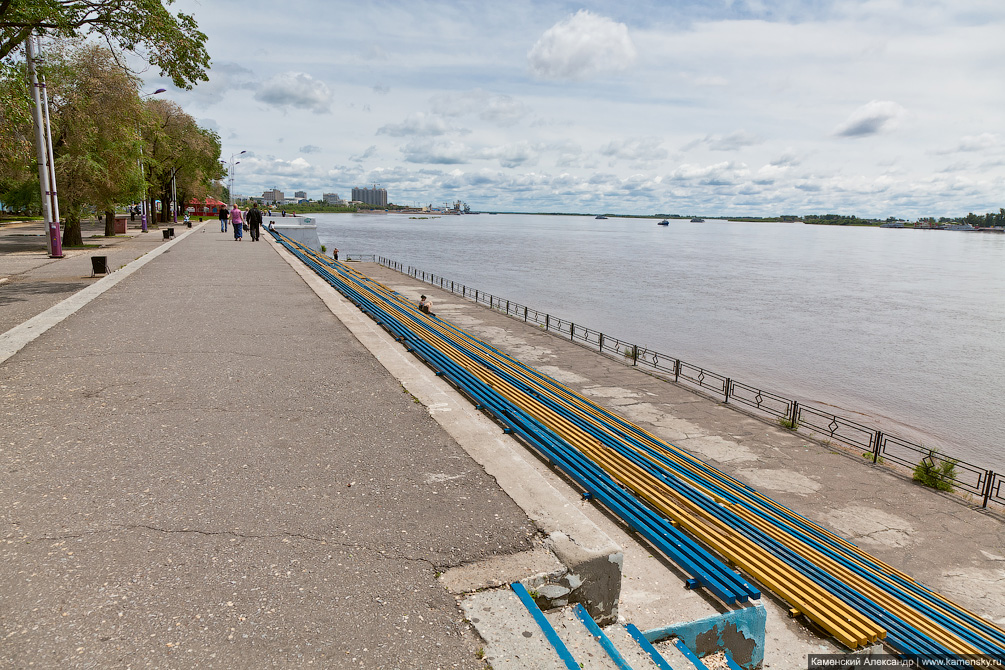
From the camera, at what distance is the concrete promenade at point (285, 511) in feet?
10.3

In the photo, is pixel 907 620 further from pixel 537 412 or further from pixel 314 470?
pixel 314 470

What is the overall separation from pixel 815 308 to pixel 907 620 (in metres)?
44.8

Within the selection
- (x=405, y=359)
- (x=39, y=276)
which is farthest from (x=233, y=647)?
(x=39, y=276)

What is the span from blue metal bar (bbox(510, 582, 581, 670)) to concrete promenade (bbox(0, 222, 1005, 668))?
253 mm

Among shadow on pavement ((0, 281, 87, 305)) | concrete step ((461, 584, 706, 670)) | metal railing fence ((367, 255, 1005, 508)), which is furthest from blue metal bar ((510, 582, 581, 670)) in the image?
shadow on pavement ((0, 281, 87, 305))

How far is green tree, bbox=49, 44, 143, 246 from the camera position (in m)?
24.1

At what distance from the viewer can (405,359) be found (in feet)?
30.1

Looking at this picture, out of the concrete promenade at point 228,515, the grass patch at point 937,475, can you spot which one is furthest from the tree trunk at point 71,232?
the grass patch at point 937,475

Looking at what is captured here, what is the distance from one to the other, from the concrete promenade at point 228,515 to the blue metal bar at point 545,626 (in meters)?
0.40

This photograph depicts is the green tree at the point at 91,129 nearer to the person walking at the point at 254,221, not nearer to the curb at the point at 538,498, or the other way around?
the person walking at the point at 254,221

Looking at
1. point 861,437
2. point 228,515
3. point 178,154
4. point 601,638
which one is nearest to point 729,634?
point 601,638

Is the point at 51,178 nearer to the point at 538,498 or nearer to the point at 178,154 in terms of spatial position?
the point at 538,498

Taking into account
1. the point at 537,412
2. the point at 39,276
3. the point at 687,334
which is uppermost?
the point at 39,276

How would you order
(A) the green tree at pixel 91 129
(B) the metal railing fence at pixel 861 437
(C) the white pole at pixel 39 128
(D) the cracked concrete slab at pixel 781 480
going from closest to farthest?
(D) the cracked concrete slab at pixel 781 480, (B) the metal railing fence at pixel 861 437, (C) the white pole at pixel 39 128, (A) the green tree at pixel 91 129
